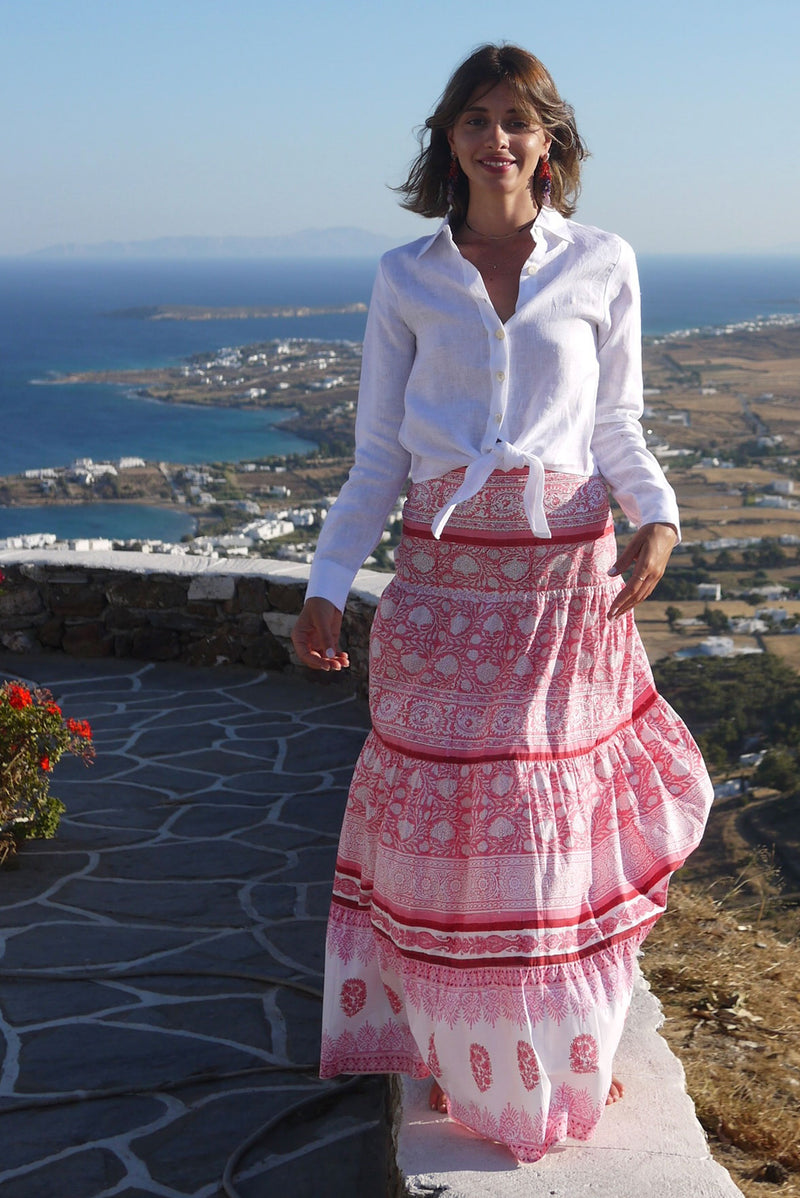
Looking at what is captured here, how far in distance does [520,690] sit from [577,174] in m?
0.95

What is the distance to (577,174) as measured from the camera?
225 cm

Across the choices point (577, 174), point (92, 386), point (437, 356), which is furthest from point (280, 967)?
point (92, 386)

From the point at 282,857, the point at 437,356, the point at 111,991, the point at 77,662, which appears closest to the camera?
the point at 437,356

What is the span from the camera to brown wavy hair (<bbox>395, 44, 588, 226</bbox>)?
2064mm

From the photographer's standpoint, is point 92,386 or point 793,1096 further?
point 92,386

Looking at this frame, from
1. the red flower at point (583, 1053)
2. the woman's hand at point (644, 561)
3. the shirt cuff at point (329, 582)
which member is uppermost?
the woman's hand at point (644, 561)

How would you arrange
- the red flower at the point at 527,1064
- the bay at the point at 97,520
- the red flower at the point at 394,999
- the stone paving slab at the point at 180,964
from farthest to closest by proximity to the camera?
the bay at the point at 97,520, the stone paving slab at the point at 180,964, the red flower at the point at 394,999, the red flower at the point at 527,1064

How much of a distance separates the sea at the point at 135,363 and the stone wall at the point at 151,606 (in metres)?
12.8

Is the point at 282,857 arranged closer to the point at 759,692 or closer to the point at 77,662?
the point at 77,662

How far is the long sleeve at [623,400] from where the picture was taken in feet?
7.00

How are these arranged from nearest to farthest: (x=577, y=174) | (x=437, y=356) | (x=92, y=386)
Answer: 1. (x=437, y=356)
2. (x=577, y=174)
3. (x=92, y=386)

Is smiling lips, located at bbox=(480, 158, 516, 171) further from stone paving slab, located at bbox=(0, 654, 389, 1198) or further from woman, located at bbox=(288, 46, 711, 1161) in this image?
stone paving slab, located at bbox=(0, 654, 389, 1198)

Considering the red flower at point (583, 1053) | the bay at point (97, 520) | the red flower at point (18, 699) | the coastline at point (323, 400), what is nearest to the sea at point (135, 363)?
the bay at point (97, 520)

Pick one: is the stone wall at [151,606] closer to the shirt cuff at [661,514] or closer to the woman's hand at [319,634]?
the woman's hand at [319,634]
